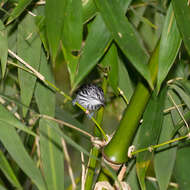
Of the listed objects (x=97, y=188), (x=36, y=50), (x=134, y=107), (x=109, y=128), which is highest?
(x=36, y=50)

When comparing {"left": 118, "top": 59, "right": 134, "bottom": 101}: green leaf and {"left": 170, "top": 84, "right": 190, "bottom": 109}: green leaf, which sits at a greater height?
{"left": 118, "top": 59, "right": 134, "bottom": 101}: green leaf

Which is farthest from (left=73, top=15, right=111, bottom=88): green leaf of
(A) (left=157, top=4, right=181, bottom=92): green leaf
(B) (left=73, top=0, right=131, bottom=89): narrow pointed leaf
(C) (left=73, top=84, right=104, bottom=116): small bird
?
(C) (left=73, top=84, right=104, bottom=116): small bird

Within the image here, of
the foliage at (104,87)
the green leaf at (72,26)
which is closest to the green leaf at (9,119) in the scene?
the foliage at (104,87)

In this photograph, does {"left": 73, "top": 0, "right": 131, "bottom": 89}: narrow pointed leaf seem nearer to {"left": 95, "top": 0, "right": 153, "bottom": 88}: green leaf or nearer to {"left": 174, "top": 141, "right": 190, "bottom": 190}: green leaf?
{"left": 95, "top": 0, "right": 153, "bottom": 88}: green leaf

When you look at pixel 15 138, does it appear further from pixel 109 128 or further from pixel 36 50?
pixel 109 128

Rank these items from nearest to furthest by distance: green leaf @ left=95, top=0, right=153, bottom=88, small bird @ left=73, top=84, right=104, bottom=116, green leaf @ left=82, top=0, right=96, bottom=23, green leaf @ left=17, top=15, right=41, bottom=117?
green leaf @ left=95, top=0, right=153, bottom=88 < green leaf @ left=82, top=0, right=96, bottom=23 < green leaf @ left=17, top=15, right=41, bottom=117 < small bird @ left=73, top=84, right=104, bottom=116

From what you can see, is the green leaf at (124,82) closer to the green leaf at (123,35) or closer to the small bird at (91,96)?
the small bird at (91,96)

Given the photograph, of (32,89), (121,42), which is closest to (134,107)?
(121,42)
